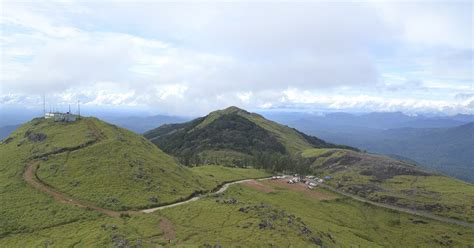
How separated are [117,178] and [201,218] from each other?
31.8 m

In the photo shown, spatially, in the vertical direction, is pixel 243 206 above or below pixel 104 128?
below

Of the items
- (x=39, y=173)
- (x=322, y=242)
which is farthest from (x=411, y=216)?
(x=39, y=173)

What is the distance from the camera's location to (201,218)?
283 feet

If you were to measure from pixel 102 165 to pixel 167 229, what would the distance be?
41.6 meters

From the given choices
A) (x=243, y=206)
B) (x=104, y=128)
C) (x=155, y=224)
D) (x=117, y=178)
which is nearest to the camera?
(x=155, y=224)

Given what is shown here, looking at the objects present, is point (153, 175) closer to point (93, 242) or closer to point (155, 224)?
point (155, 224)

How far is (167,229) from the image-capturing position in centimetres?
7781

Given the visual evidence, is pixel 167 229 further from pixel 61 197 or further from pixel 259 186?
pixel 259 186

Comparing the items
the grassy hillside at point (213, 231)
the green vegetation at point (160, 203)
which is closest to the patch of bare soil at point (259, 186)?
the green vegetation at point (160, 203)

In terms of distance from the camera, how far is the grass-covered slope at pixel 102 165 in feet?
315

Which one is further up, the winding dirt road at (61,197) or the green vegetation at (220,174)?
the winding dirt road at (61,197)

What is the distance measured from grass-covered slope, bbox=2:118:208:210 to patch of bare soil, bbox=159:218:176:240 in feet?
40.7

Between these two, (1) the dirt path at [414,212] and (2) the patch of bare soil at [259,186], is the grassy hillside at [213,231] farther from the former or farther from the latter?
(1) the dirt path at [414,212]

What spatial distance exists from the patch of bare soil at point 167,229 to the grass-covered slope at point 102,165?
40.7 ft
